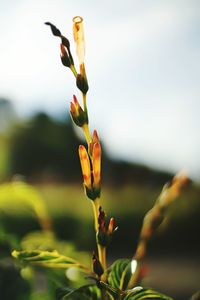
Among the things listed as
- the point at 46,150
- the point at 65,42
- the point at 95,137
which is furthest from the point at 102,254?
the point at 46,150

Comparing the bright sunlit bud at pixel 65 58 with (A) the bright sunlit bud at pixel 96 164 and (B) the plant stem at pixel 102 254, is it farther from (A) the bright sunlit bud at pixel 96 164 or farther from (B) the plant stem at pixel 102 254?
(B) the plant stem at pixel 102 254

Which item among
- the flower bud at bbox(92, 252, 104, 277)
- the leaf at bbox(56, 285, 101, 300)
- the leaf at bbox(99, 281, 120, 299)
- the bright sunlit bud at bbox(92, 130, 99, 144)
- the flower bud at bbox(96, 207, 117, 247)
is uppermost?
the bright sunlit bud at bbox(92, 130, 99, 144)

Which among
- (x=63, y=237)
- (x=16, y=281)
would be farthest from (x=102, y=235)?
(x=63, y=237)

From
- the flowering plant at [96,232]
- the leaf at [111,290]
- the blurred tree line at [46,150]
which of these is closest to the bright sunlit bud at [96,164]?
the flowering plant at [96,232]

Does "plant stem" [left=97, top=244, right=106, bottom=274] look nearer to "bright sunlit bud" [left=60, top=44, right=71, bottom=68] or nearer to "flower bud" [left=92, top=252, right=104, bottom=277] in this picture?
"flower bud" [left=92, top=252, right=104, bottom=277]

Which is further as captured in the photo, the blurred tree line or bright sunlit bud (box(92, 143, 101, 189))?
the blurred tree line

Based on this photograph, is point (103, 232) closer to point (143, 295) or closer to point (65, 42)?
point (143, 295)

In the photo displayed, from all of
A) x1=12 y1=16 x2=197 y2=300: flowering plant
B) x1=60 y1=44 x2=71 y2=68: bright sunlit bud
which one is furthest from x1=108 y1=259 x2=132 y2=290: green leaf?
x1=60 y1=44 x2=71 y2=68: bright sunlit bud
